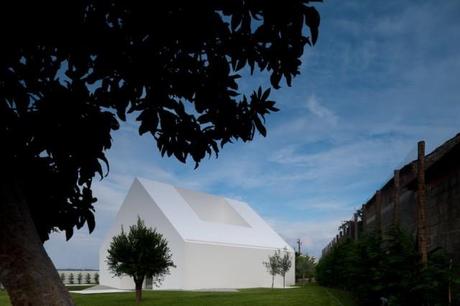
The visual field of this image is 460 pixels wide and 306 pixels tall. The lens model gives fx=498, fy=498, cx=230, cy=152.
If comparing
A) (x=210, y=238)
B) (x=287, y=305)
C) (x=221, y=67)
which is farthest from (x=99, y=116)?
(x=210, y=238)

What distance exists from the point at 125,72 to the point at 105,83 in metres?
0.27

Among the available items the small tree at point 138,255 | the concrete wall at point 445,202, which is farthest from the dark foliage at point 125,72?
the small tree at point 138,255

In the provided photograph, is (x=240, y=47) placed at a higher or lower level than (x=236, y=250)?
higher

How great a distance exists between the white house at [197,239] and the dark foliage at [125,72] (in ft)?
130

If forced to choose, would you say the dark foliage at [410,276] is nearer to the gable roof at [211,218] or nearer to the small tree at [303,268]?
the gable roof at [211,218]

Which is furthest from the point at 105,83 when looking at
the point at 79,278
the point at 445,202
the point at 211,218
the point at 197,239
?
the point at 79,278

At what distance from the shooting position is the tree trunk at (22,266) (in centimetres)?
305

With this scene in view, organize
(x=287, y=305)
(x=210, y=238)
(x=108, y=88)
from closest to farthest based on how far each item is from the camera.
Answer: (x=108, y=88), (x=287, y=305), (x=210, y=238)

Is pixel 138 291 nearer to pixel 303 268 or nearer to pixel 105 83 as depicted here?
pixel 105 83

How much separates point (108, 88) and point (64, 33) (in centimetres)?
61

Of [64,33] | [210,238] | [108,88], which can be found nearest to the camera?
[64,33]

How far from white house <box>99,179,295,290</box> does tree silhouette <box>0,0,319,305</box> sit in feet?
130

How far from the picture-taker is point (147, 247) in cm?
3091

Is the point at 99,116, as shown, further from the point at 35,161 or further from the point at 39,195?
the point at 39,195
